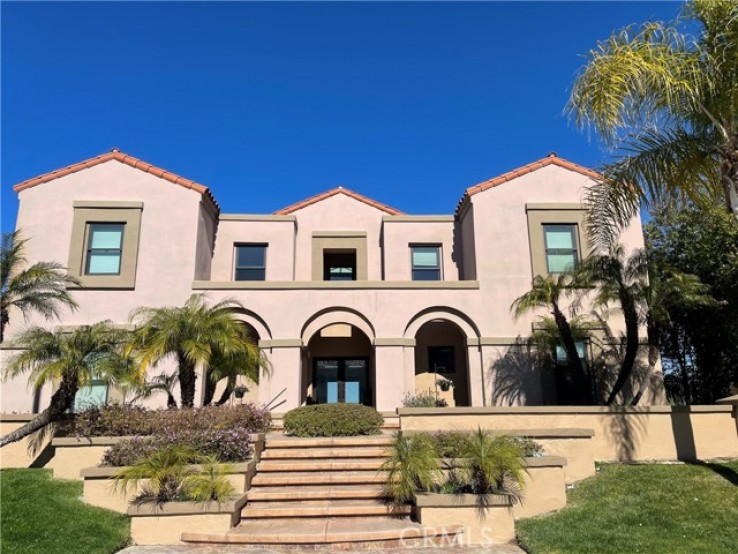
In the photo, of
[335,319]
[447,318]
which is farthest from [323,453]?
[447,318]

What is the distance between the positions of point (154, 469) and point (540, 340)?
1259cm

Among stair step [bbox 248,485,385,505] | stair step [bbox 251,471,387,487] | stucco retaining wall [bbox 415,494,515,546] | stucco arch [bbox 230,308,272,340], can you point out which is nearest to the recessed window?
stucco arch [bbox 230,308,272,340]

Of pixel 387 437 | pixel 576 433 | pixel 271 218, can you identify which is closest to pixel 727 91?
pixel 576 433

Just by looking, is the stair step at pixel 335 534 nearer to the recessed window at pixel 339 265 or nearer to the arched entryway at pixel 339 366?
the arched entryway at pixel 339 366

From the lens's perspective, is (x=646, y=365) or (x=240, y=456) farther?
(x=646, y=365)

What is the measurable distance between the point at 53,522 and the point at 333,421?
19.8 feet

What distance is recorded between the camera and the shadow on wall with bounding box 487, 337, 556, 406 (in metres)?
18.3

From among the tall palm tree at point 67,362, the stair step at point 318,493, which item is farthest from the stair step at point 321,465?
the tall palm tree at point 67,362

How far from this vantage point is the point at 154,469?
386 inches

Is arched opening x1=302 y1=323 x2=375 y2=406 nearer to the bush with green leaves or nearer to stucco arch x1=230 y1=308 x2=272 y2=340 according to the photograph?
stucco arch x1=230 y1=308 x2=272 y2=340

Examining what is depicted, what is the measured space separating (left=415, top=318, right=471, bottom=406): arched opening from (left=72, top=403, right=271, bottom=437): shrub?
8.51m

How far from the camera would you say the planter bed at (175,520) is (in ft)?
31.2

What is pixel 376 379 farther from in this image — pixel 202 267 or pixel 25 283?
pixel 25 283

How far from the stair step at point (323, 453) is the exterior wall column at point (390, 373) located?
16.6ft
